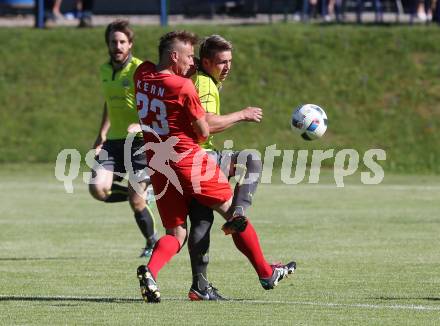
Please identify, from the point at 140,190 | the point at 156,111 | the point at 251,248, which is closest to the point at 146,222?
the point at 140,190

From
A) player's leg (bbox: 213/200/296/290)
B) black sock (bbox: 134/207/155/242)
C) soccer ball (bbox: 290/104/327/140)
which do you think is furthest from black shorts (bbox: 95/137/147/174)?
player's leg (bbox: 213/200/296/290)

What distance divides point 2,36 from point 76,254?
1949 centimetres

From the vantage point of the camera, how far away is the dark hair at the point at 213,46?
8609 mm

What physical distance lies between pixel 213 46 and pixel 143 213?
11.7 ft

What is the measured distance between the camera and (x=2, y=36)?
3061cm

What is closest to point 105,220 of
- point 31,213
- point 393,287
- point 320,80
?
point 31,213

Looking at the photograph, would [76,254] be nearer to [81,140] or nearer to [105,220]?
[105,220]

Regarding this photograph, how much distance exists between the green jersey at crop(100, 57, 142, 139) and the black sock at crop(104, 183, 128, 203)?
0.51 m

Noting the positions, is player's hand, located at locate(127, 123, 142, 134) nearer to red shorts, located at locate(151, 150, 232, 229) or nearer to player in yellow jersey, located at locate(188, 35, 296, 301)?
player in yellow jersey, located at locate(188, 35, 296, 301)

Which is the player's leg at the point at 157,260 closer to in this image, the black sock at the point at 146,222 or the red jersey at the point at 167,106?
the red jersey at the point at 167,106

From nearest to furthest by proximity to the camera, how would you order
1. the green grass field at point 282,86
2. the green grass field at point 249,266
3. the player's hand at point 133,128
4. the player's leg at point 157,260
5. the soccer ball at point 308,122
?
the green grass field at point 249,266 → the player's leg at point 157,260 → the soccer ball at point 308,122 → the player's hand at point 133,128 → the green grass field at point 282,86

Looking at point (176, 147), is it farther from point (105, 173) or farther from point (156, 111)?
point (105, 173)

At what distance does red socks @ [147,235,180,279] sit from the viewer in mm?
8406

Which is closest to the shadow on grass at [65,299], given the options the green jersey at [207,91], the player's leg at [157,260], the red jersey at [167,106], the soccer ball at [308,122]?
the player's leg at [157,260]
